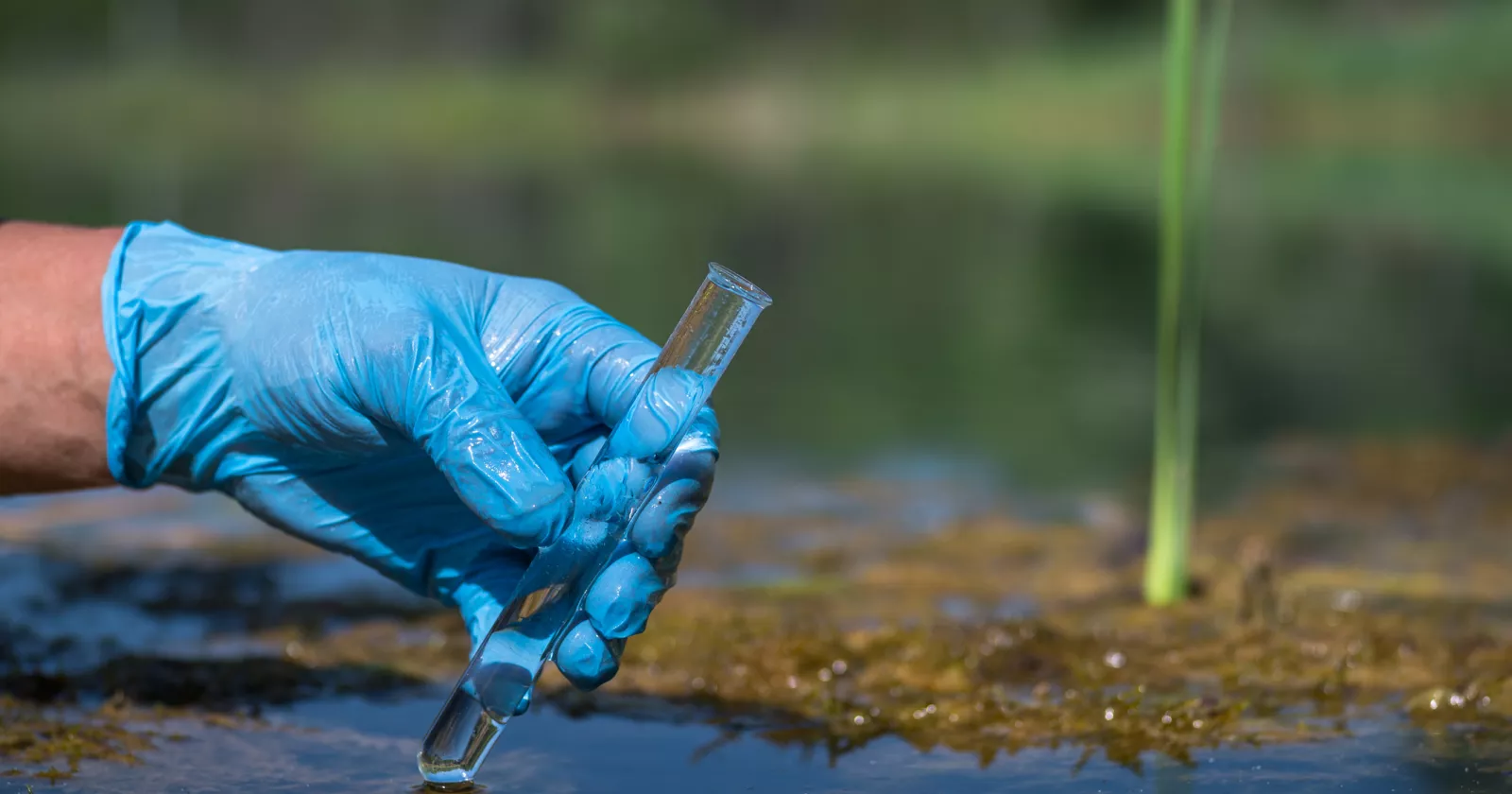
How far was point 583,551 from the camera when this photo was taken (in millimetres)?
2355

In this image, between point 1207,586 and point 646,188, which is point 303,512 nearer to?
point 1207,586

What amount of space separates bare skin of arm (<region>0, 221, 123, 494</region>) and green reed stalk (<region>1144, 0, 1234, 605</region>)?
2254 millimetres

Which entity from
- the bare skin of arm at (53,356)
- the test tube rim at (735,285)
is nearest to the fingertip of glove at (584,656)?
the test tube rim at (735,285)

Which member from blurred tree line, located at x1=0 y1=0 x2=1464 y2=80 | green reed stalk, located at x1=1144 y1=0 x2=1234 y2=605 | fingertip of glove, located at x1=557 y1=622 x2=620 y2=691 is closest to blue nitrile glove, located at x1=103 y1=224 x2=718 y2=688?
fingertip of glove, located at x1=557 y1=622 x2=620 y2=691

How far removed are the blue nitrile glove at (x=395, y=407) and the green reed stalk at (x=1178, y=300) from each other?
5.43 ft

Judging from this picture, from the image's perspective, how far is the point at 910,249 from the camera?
15.7 m

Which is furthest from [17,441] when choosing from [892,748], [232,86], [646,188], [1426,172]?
[232,86]

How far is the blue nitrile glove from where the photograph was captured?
7.70ft

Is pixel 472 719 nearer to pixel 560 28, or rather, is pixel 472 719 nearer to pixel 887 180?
pixel 887 180

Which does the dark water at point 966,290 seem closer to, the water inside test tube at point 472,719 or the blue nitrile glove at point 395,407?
the blue nitrile glove at point 395,407

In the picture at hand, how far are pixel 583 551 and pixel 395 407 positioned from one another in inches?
13.8

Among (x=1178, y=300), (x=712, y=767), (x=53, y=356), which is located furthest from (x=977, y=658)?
(x=53, y=356)

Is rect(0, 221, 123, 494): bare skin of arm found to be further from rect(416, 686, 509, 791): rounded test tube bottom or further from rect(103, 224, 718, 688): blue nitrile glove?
rect(416, 686, 509, 791): rounded test tube bottom

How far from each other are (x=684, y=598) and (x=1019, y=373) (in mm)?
4871
